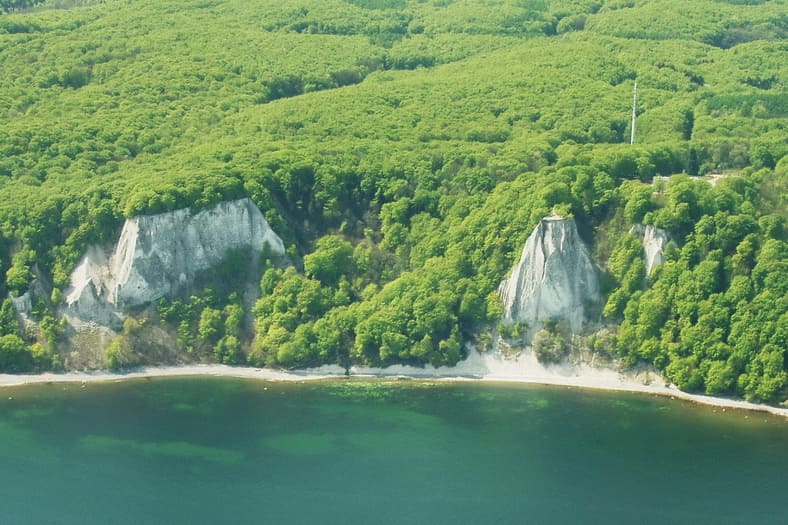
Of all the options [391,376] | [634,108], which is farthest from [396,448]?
[634,108]

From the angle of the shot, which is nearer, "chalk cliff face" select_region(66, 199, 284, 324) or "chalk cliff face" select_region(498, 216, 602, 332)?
"chalk cliff face" select_region(498, 216, 602, 332)

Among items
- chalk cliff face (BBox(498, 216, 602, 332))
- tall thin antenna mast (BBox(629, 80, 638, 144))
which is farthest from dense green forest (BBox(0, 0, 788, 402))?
chalk cliff face (BBox(498, 216, 602, 332))

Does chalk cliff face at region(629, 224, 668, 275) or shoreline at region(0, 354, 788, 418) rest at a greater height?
chalk cliff face at region(629, 224, 668, 275)

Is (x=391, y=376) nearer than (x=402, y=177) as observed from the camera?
Yes

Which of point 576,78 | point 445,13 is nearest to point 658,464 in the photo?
point 576,78

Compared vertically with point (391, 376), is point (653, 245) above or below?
above

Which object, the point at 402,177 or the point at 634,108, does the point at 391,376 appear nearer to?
the point at 402,177

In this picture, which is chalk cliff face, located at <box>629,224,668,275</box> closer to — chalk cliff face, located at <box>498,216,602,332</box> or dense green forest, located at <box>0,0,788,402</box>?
dense green forest, located at <box>0,0,788,402</box>
